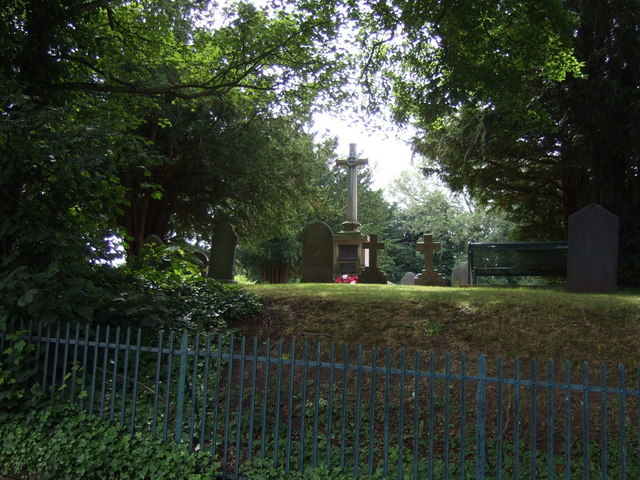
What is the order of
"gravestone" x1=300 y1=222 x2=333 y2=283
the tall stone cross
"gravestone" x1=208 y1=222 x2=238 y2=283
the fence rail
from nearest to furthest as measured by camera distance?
the fence rail → "gravestone" x1=208 y1=222 x2=238 y2=283 → "gravestone" x1=300 y1=222 x2=333 y2=283 → the tall stone cross

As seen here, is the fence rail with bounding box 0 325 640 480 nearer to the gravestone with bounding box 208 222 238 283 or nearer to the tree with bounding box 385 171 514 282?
the gravestone with bounding box 208 222 238 283

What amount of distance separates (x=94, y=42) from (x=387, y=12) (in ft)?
15.8

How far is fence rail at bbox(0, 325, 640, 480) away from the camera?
158 inches

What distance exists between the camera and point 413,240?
4791 centimetres

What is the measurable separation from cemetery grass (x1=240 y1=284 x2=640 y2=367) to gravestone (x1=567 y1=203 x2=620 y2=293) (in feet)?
4.97

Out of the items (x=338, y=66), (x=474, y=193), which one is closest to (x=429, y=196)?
(x=474, y=193)

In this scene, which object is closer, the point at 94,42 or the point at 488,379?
the point at 488,379

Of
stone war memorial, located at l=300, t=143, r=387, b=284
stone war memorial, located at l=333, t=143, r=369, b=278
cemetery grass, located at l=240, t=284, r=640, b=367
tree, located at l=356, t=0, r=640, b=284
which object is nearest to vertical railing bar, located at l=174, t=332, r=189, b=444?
cemetery grass, located at l=240, t=284, r=640, b=367

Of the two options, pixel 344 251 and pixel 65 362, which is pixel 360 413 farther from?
pixel 344 251

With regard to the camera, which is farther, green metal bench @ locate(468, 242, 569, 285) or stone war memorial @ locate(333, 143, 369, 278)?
stone war memorial @ locate(333, 143, 369, 278)

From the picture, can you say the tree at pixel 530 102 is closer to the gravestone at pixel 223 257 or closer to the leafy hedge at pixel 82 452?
the gravestone at pixel 223 257

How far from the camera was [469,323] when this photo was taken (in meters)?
7.36

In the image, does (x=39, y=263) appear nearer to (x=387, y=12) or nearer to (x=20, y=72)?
(x=20, y=72)

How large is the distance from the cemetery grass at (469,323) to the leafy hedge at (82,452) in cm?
289
